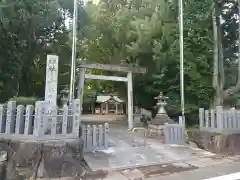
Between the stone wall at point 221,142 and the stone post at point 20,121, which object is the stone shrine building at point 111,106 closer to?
the stone wall at point 221,142

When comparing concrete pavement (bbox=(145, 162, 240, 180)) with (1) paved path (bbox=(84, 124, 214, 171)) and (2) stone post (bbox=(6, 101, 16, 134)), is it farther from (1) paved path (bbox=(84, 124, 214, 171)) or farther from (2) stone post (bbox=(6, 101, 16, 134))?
(2) stone post (bbox=(6, 101, 16, 134))

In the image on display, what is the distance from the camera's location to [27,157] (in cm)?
441

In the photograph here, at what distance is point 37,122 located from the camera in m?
4.62

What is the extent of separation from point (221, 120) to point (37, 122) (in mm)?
5300

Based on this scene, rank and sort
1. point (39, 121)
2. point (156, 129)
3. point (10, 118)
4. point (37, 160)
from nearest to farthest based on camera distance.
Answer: point (37, 160) → point (39, 121) → point (10, 118) → point (156, 129)

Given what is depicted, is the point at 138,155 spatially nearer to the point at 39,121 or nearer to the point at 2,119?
the point at 39,121

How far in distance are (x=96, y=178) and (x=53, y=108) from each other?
1824 mm

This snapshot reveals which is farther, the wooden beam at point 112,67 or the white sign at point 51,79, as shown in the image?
the wooden beam at point 112,67

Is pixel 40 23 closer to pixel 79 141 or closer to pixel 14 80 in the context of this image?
pixel 14 80

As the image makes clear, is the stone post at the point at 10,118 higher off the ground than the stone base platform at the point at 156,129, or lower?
higher

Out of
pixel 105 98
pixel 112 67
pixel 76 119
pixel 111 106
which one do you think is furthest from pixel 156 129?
pixel 105 98

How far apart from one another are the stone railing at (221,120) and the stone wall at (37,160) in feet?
14.5

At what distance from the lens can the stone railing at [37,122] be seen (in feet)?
15.3

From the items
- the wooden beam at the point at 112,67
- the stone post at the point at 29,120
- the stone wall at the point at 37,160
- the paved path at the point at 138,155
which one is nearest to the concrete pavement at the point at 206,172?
the paved path at the point at 138,155
